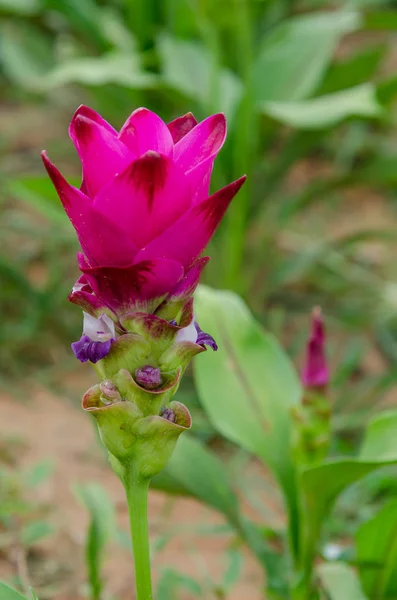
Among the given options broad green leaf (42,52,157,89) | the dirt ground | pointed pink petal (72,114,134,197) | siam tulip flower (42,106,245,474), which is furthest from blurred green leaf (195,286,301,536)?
broad green leaf (42,52,157,89)

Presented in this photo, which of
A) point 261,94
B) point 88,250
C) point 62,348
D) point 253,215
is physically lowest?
point 62,348

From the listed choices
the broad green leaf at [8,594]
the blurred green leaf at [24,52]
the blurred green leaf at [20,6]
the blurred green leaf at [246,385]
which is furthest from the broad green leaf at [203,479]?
the blurred green leaf at [20,6]

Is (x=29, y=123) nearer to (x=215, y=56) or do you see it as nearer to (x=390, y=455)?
(x=215, y=56)

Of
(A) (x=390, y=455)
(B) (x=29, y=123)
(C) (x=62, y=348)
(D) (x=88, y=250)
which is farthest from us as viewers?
(B) (x=29, y=123)

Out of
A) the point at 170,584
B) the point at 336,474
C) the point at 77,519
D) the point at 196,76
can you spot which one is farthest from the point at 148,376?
the point at 196,76

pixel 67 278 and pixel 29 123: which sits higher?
pixel 29 123

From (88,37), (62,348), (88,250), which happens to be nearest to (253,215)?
(62,348)

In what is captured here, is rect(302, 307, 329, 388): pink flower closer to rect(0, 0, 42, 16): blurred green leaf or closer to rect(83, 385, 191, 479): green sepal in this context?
rect(83, 385, 191, 479): green sepal
